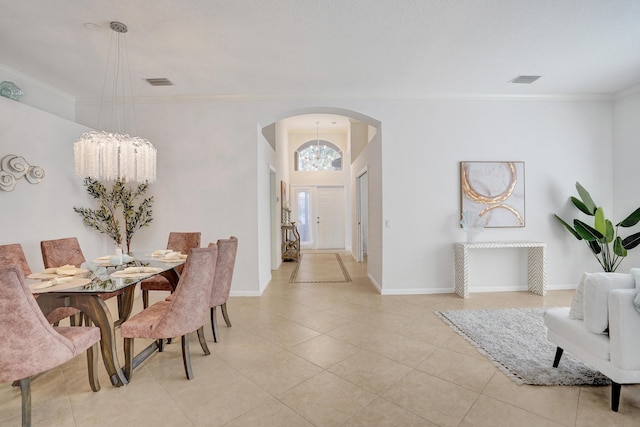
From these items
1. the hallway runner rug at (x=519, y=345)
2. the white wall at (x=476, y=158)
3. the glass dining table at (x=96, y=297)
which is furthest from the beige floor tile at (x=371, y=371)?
the white wall at (x=476, y=158)

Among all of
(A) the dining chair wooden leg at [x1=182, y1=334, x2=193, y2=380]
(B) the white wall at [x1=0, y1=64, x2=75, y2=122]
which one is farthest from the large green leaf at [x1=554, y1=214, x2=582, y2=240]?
(B) the white wall at [x1=0, y1=64, x2=75, y2=122]

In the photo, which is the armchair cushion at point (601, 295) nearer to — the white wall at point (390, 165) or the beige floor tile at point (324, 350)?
the beige floor tile at point (324, 350)

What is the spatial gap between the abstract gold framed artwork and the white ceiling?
112 cm

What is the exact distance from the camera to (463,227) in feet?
14.3

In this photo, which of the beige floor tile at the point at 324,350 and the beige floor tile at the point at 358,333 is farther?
the beige floor tile at the point at 358,333

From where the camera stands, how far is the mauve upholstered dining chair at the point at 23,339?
61.2 inches

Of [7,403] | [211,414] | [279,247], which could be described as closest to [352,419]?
[211,414]

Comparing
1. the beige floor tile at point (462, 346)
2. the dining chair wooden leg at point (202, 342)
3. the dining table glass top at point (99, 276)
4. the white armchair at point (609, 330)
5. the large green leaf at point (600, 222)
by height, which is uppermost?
the large green leaf at point (600, 222)

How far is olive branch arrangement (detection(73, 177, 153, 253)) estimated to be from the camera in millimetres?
4098

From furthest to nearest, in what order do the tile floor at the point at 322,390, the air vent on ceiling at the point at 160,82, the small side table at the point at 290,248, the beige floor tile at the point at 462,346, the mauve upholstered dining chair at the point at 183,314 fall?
1. the small side table at the point at 290,248
2. the air vent on ceiling at the point at 160,82
3. the beige floor tile at the point at 462,346
4. the mauve upholstered dining chair at the point at 183,314
5. the tile floor at the point at 322,390

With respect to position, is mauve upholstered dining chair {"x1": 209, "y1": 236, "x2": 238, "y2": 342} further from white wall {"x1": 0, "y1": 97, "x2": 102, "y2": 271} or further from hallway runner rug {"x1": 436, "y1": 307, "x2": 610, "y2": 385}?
hallway runner rug {"x1": 436, "y1": 307, "x2": 610, "y2": 385}

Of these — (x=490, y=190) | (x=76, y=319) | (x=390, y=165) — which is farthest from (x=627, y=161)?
(x=76, y=319)

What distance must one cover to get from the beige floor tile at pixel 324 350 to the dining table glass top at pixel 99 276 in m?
1.45

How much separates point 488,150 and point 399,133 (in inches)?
54.6
